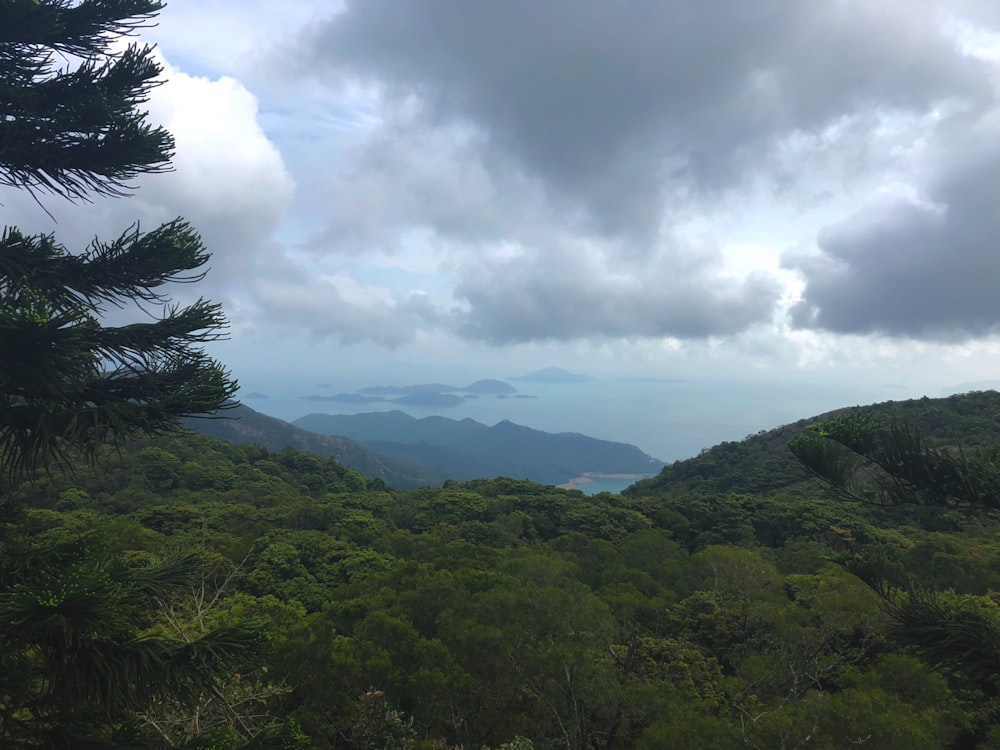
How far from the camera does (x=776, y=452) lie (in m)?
39.2

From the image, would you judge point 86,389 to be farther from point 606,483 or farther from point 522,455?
point 522,455

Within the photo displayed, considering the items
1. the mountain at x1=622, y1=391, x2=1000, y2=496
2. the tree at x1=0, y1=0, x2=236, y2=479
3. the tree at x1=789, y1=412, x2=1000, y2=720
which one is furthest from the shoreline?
the tree at x1=0, y1=0, x2=236, y2=479

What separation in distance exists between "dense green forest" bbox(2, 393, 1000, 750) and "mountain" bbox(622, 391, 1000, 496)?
13104mm

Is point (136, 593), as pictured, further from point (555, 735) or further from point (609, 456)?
point (609, 456)

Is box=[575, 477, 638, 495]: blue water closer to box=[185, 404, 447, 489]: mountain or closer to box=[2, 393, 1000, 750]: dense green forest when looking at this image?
box=[185, 404, 447, 489]: mountain

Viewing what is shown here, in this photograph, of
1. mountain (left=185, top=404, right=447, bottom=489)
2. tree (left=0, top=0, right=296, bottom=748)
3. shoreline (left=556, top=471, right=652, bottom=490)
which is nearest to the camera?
tree (left=0, top=0, right=296, bottom=748)

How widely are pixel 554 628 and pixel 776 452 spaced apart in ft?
118

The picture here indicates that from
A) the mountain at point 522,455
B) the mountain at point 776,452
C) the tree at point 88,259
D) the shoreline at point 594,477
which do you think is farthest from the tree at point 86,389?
the shoreline at point 594,477

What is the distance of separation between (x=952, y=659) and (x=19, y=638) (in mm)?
5738

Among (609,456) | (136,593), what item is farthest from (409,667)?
(609,456)

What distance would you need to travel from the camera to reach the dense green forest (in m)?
6.43

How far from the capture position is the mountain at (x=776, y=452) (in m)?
31.5

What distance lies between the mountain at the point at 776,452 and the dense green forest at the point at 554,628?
13.1m

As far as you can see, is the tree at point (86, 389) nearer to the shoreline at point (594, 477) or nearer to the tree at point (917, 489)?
the tree at point (917, 489)
